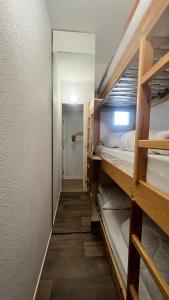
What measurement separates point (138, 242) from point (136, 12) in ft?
4.26

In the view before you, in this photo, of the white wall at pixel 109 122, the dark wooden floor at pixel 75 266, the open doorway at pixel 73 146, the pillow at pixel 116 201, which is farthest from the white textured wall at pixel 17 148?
the white wall at pixel 109 122

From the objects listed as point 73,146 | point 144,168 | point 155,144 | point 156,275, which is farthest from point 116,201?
point 155,144

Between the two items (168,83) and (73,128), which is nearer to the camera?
(168,83)

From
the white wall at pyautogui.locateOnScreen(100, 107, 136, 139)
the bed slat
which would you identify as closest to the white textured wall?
the bed slat

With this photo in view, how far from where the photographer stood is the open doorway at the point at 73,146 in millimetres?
2414

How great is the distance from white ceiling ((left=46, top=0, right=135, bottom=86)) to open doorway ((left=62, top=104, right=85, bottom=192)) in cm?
92

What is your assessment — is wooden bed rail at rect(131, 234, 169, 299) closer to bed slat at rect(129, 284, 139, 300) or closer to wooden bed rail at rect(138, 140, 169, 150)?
bed slat at rect(129, 284, 139, 300)

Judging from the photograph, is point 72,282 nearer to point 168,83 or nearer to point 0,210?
point 0,210

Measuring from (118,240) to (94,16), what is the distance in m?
2.25

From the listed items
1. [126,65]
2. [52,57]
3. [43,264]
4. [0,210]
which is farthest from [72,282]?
[52,57]

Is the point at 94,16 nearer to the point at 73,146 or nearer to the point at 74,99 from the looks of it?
the point at 74,99

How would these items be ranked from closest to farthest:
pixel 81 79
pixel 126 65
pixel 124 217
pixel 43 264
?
1. pixel 126 65
2. pixel 43 264
3. pixel 124 217
4. pixel 81 79

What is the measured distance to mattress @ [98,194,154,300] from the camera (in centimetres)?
95

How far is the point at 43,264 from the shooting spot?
148cm
